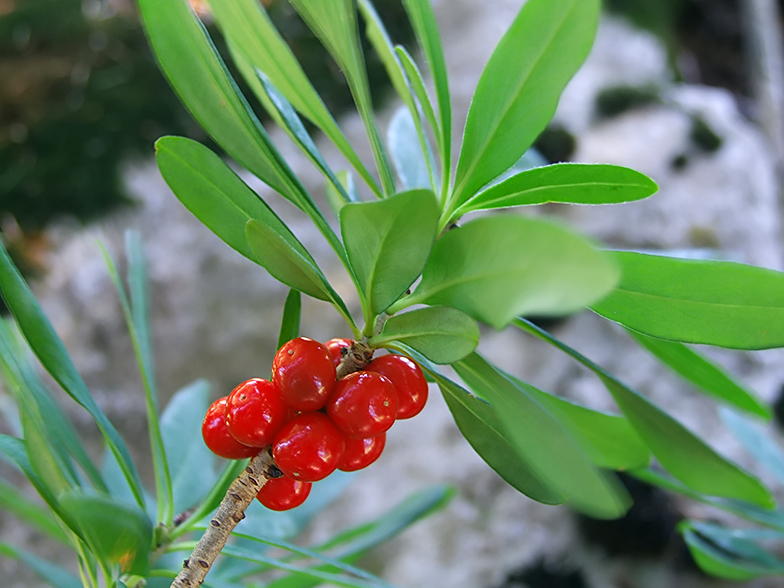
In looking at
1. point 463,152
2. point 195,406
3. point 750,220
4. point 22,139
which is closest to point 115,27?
point 22,139

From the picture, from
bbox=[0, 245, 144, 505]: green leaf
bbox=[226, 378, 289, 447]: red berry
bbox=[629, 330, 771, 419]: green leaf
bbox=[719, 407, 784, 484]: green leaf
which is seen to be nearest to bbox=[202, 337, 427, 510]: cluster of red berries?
bbox=[226, 378, 289, 447]: red berry

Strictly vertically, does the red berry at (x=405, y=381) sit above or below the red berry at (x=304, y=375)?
above

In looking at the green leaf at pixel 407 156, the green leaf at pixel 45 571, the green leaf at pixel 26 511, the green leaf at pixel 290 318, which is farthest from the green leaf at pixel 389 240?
the green leaf at pixel 45 571

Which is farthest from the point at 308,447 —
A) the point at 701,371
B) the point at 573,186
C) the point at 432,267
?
the point at 701,371

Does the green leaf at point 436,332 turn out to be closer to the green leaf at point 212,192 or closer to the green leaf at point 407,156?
the green leaf at point 212,192

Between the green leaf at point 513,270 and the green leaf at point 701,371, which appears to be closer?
the green leaf at point 513,270

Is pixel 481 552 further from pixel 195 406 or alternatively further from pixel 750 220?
pixel 750 220

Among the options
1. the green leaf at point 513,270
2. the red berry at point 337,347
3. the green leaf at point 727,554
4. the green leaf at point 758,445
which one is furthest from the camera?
the green leaf at point 758,445

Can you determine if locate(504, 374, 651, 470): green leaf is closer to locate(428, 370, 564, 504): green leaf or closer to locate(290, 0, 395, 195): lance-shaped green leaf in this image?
locate(428, 370, 564, 504): green leaf
